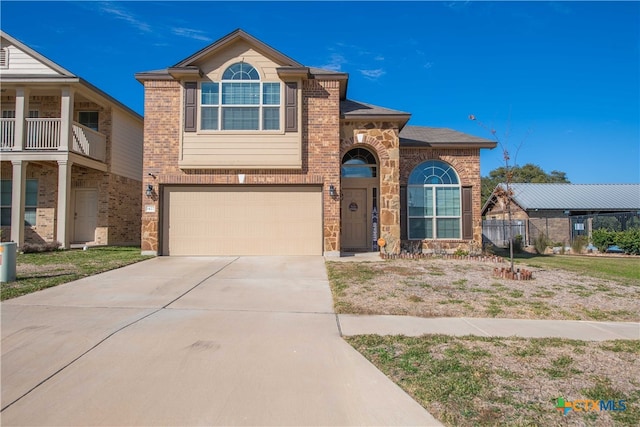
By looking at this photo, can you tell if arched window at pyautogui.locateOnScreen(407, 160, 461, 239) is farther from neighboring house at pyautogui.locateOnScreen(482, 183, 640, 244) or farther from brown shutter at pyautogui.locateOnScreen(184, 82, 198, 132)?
neighboring house at pyautogui.locateOnScreen(482, 183, 640, 244)

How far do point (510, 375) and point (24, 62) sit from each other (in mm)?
17748

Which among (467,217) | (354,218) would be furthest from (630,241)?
(354,218)

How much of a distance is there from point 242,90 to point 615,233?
1880 cm

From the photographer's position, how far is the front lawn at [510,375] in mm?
2818

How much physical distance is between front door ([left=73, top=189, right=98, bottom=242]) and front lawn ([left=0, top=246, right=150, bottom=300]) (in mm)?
2763

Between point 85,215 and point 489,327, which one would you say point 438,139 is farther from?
point 85,215

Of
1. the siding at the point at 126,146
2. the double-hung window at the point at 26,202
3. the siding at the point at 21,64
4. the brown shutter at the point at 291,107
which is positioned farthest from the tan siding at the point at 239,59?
the double-hung window at the point at 26,202

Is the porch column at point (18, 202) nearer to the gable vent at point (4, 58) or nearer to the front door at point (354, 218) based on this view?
the gable vent at point (4, 58)

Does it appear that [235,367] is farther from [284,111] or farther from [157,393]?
[284,111]

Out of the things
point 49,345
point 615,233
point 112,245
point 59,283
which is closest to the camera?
point 49,345

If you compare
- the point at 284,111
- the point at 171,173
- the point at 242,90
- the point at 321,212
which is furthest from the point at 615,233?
the point at 171,173

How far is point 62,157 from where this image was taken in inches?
509

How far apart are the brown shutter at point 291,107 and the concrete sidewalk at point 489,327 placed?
7.78 m

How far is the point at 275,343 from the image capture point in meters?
4.20
